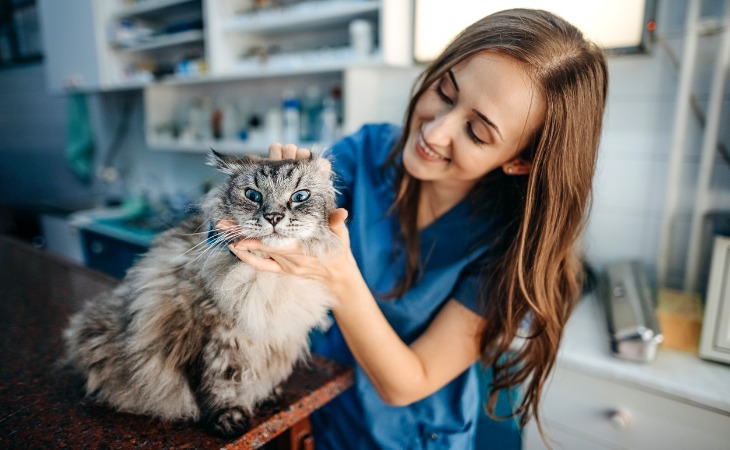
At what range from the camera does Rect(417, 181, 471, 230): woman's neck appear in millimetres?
1227

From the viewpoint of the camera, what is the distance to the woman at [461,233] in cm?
93

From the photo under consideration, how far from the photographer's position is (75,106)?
146 inches

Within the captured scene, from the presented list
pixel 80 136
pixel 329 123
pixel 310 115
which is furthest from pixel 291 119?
pixel 80 136

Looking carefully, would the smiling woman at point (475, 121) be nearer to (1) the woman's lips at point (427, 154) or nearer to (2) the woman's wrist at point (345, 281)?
(1) the woman's lips at point (427, 154)

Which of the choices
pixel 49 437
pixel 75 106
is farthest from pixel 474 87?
pixel 75 106

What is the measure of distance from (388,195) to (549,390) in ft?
2.87

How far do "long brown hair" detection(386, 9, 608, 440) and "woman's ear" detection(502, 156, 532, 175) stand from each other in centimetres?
3

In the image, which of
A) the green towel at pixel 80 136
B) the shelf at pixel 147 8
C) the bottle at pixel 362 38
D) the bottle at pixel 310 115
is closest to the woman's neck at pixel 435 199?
the bottle at pixel 362 38

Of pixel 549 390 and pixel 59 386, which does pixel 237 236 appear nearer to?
pixel 59 386

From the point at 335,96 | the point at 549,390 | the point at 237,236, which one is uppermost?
the point at 335,96

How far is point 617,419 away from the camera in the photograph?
1.29 m

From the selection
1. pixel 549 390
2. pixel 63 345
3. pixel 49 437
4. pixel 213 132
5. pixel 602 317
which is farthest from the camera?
pixel 213 132

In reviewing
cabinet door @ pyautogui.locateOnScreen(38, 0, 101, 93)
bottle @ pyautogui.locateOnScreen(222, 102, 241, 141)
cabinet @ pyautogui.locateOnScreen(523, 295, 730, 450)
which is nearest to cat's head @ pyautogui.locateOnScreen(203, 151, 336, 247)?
cabinet @ pyautogui.locateOnScreen(523, 295, 730, 450)

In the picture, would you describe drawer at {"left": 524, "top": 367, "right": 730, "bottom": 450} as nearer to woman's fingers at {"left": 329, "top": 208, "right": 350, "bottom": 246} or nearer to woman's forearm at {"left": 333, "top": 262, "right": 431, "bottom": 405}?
woman's forearm at {"left": 333, "top": 262, "right": 431, "bottom": 405}
